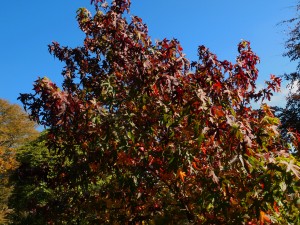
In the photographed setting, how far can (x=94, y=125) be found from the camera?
465cm

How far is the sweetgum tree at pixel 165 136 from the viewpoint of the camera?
3689mm

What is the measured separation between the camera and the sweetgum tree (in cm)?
369

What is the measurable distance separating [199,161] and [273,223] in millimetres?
1243

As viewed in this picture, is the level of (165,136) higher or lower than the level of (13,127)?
lower

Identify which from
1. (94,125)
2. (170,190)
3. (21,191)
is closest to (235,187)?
(170,190)

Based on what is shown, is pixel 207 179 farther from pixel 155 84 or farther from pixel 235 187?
pixel 155 84

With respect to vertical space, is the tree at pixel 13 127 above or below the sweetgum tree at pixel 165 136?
above

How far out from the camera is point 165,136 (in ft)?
13.9

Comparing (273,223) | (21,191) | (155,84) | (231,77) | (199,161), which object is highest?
(21,191)

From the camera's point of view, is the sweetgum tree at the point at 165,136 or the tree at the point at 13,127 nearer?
the sweetgum tree at the point at 165,136

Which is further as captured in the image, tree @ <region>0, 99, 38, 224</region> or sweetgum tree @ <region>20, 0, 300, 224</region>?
tree @ <region>0, 99, 38, 224</region>

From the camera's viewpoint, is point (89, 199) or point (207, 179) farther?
point (89, 199)

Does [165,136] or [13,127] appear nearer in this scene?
[165,136]

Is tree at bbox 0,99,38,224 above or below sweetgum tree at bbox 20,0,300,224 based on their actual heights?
above
